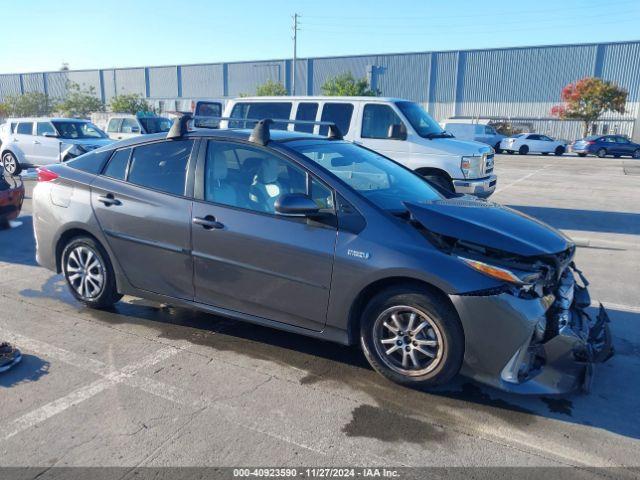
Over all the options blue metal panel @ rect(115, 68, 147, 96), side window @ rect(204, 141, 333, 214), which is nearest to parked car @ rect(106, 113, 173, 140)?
side window @ rect(204, 141, 333, 214)

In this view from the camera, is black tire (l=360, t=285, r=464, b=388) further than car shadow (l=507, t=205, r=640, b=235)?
No

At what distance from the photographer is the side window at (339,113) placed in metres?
9.64

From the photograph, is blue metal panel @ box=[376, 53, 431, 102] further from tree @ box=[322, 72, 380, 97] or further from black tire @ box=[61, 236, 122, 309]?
black tire @ box=[61, 236, 122, 309]

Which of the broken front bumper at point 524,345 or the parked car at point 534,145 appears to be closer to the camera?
the broken front bumper at point 524,345

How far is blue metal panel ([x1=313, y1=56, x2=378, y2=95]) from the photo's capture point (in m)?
56.9

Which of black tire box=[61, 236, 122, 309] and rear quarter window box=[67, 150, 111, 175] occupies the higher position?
rear quarter window box=[67, 150, 111, 175]

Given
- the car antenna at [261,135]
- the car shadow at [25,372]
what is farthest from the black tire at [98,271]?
the car antenna at [261,135]

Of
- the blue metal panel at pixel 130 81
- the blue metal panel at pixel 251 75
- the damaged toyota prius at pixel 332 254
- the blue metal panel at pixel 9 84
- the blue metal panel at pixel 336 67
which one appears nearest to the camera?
the damaged toyota prius at pixel 332 254

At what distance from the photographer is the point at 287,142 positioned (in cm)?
426

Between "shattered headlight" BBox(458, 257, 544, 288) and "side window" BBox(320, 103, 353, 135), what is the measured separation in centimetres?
665

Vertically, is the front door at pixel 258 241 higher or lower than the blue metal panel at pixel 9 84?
lower

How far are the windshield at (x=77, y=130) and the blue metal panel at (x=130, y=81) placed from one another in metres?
56.7

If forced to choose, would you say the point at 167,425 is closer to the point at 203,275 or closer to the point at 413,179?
the point at 203,275

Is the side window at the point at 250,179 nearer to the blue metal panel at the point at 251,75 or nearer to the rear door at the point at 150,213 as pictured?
the rear door at the point at 150,213
